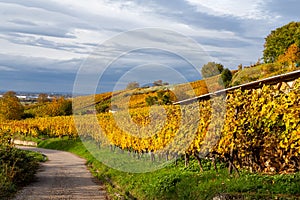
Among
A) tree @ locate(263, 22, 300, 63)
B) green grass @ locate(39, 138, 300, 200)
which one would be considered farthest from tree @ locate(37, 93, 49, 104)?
green grass @ locate(39, 138, 300, 200)

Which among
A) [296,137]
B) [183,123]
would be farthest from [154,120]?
[296,137]

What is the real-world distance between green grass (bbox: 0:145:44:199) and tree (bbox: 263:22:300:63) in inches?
1667

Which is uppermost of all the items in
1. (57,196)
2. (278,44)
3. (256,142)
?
(278,44)

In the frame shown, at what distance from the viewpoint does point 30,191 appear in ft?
39.6

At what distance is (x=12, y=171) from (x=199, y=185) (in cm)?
655

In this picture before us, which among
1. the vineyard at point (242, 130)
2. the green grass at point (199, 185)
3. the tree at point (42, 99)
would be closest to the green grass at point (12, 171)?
the vineyard at point (242, 130)

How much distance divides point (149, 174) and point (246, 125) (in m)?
4.14

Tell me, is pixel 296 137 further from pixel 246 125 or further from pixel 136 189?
pixel 136 189

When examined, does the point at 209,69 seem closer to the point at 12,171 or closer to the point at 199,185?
the point at 12,171

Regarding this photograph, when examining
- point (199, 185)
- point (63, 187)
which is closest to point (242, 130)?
point (199, 185)

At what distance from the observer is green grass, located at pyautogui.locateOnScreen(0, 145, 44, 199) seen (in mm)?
11710

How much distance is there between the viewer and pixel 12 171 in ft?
42.6

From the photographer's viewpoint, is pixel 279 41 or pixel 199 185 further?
pixel 279 41

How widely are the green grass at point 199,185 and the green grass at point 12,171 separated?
2.64m
